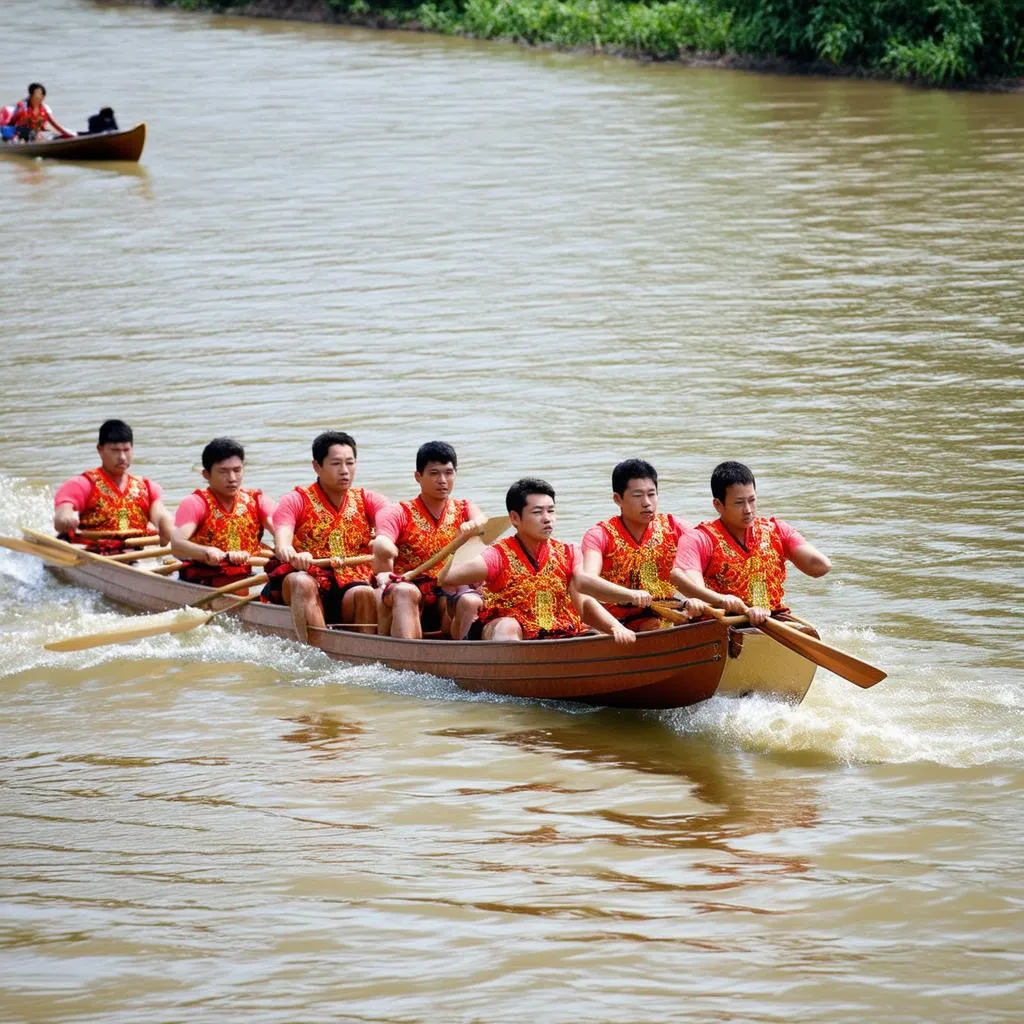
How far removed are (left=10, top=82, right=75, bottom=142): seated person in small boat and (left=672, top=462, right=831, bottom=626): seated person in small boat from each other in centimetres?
1813

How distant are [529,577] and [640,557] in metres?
0.54

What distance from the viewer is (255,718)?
866cm

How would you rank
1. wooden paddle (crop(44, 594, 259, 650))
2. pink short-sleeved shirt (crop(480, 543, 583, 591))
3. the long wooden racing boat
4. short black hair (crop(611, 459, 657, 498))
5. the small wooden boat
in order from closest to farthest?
the long wooden racing boat → short black hair (crop(611, 459, 657, 498)) → pink short-sleeved shirt (crop(480, 543, 583, 591)) → wooden paddle (crop(44, 594, 259, 650)) → the small wooden boat

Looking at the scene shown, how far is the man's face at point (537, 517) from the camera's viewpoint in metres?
8.24

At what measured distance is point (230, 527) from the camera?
392 inches

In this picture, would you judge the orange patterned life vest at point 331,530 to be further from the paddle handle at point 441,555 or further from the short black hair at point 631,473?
the short black hair at point 631,473

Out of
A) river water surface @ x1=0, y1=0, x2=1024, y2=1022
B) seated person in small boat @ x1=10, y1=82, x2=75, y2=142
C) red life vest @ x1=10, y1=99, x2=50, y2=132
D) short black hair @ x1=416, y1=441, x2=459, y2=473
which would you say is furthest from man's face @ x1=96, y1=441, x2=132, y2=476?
red life vest @ x1=10, y1=99, x2=50, y2=132

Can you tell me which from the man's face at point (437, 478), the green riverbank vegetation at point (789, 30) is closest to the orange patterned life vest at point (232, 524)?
the man's face at point (437, 478)

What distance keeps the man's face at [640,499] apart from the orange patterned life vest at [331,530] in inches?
70.2

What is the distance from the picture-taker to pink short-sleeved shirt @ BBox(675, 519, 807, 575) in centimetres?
795

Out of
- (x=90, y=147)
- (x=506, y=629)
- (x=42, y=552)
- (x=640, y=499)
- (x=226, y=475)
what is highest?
(x=90, y=147)

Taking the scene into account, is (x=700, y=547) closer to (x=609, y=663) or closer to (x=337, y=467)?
(x=609, y=663)

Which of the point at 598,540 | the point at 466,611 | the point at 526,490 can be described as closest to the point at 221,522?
the point at 466,611

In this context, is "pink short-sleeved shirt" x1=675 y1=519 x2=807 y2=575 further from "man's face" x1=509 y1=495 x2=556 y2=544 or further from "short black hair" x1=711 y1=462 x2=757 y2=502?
"man's face" x1=509 y1=495 x2=556 y2=544
